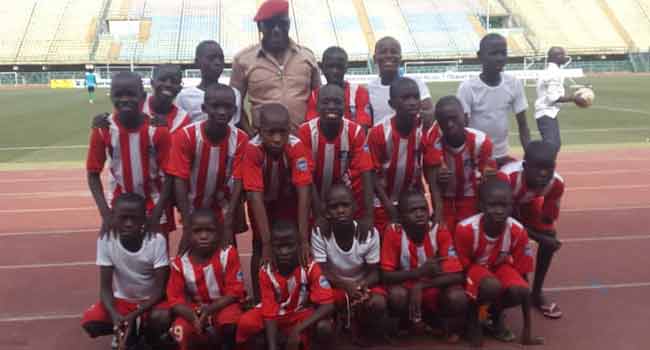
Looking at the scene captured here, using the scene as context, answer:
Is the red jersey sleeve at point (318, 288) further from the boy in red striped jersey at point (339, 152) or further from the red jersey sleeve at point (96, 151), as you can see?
the red jersey sleeve at point (96, 151)

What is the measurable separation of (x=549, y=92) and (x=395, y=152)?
3.70m

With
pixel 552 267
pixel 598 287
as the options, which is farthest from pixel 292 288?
pixel 552 267

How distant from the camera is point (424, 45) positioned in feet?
135

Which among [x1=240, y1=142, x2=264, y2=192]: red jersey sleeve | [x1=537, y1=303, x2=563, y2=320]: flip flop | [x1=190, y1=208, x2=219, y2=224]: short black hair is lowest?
[x1=537, y1=303, x2=563, y2=320]: flip flop

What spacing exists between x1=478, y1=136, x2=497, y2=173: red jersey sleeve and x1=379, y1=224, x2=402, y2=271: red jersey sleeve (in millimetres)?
694

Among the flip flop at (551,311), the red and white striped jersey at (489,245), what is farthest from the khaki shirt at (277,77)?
the flip flop at (551,311)

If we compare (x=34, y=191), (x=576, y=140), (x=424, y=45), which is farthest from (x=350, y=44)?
(x=34, y=191)

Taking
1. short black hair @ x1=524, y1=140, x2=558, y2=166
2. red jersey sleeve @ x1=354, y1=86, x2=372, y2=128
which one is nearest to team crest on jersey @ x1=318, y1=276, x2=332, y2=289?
red jersey sleeve @ x1=354, y1=86, x2=372, y2=128

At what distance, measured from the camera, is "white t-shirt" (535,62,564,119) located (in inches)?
266

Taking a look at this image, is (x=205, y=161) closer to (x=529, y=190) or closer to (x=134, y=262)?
(x=134, y=262)

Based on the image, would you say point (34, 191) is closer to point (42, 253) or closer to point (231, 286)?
point (42, 253)

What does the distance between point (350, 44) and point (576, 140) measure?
30.0m

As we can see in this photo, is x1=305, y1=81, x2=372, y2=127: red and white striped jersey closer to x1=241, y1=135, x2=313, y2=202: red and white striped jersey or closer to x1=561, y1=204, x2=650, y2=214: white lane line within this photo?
x1=241, y1=135, x2=313, y2=202: red and white striped jersey

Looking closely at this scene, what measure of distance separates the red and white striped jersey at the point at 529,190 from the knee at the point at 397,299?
3.00ft
